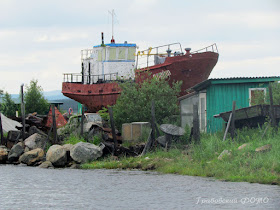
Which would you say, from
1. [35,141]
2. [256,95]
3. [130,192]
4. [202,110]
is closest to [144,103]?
[202,110]

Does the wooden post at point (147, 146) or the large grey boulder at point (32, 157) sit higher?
the wooden post at point (147, 146)

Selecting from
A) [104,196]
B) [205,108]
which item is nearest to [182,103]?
[205,108]

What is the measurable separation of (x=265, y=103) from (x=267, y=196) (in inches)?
327

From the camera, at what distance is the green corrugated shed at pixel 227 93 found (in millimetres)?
24281

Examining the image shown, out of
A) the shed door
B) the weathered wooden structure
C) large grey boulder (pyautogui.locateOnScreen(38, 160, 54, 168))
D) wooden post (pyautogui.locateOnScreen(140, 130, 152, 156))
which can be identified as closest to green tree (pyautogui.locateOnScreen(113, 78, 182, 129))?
the shed door

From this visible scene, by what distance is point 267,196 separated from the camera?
14.5 metres

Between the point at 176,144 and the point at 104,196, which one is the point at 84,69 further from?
the point at 104,196

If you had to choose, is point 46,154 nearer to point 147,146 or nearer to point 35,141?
point 35,141

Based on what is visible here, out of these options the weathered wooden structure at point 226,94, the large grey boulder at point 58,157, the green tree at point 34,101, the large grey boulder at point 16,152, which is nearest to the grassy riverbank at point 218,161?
the large grey boulder at point 58,157

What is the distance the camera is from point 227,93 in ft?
80.9

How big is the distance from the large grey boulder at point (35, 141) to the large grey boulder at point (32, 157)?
4.30 feet

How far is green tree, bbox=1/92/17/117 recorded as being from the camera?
53.7m

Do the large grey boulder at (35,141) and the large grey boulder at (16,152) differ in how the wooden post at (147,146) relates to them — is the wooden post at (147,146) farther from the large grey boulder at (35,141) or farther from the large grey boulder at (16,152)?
the large grey boulder at (16,152)

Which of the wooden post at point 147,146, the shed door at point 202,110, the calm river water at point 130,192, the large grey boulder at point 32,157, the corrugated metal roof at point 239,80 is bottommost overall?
the calm river water at point 130,192
